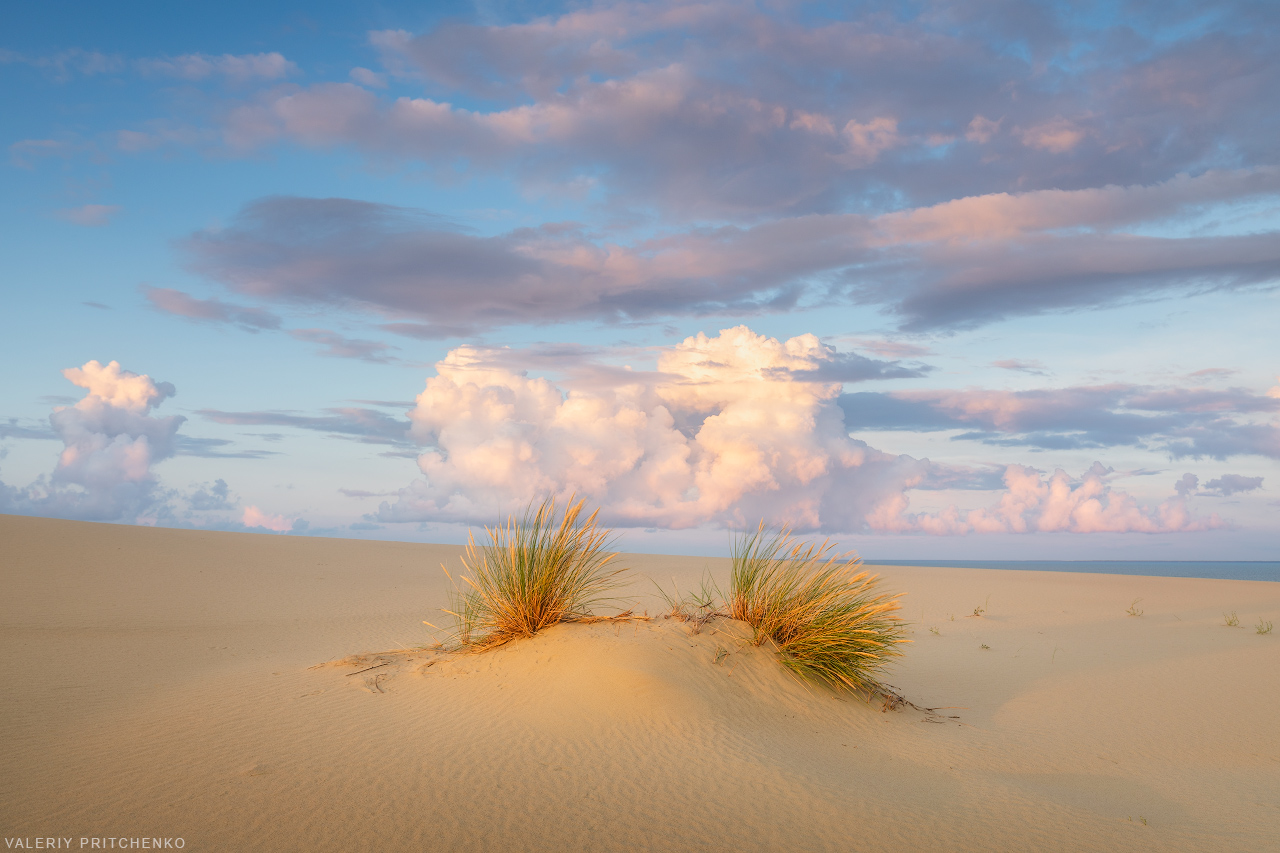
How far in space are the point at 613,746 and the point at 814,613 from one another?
9.17 ft

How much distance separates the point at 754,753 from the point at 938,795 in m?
1.19

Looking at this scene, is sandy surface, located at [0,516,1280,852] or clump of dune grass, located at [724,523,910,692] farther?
clump of dune grass, located at [724,523,910,692]

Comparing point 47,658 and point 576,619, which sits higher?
point 576,619

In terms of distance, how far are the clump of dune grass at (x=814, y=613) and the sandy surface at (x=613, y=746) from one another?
295 millimetres

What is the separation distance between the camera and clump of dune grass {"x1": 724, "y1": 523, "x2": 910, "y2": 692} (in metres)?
7.06

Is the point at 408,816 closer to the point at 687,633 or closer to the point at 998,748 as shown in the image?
the point at 687,633

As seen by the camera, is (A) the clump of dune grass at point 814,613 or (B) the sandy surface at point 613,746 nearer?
(B) the sandy surface at point 613,746

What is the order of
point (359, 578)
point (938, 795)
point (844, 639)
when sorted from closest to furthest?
point (938, 795), point (844, 639), point (359, 578)

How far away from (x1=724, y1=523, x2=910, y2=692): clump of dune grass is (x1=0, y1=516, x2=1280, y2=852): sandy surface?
0.29m

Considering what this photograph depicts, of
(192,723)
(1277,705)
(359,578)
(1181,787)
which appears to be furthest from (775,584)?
(359,578)

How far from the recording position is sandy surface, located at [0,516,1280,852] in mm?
4008

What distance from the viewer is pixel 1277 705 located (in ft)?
27.0

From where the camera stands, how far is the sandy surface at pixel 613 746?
13.1 ft

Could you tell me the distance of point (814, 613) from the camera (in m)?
7.21
